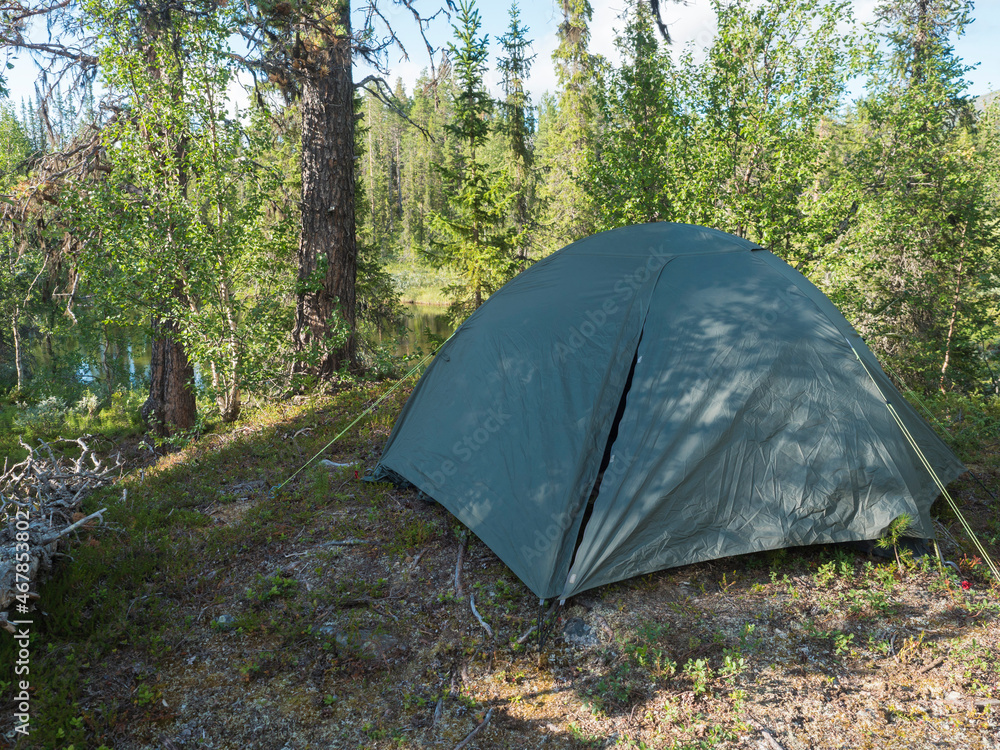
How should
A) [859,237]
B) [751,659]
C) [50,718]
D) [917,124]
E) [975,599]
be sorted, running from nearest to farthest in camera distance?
[50,718], [751,659], [975,599], [859,237], [917,124]

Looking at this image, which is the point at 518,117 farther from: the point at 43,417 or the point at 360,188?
the point at 43,417

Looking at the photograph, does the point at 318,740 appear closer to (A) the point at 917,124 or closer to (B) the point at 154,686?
(B) the point at 154,686

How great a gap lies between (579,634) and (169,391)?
8.07 m

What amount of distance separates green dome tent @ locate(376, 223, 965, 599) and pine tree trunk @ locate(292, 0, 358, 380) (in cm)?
403

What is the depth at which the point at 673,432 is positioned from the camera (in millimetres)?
3967

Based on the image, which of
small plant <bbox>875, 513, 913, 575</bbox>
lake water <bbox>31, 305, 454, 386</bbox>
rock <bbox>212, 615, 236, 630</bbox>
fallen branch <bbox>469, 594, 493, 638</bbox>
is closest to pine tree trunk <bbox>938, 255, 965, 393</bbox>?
small plant <bbox>875, 513, 913, 575</bbox>

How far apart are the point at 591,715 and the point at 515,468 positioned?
5.42 feet

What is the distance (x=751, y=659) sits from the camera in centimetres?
327

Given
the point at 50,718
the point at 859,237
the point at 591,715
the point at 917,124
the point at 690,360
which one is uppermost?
the point at 917,124

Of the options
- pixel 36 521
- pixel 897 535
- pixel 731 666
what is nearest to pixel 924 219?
pixel 897 535

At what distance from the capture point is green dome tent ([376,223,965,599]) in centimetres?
383

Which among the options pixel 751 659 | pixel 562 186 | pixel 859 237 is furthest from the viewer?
A: pixel 562 186

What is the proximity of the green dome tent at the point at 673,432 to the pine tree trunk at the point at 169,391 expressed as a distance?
20.0 feet

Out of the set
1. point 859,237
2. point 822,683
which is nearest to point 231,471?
point 822,683
